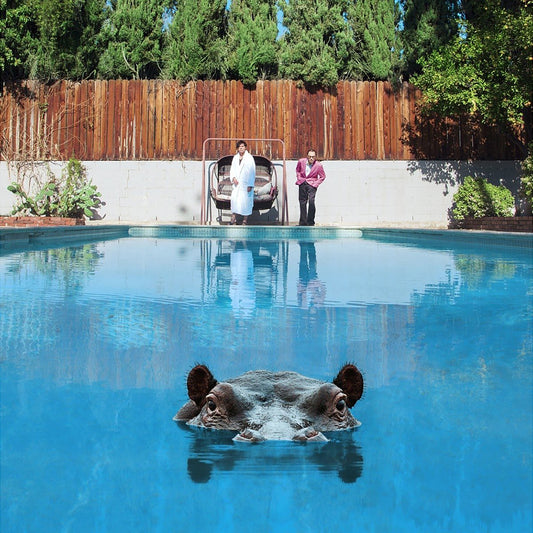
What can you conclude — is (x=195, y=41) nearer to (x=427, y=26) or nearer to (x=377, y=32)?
(x=377, y=32)

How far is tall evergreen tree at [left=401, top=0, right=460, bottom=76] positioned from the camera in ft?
52.3

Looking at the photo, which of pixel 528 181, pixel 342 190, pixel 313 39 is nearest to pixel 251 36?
pixel 313 39

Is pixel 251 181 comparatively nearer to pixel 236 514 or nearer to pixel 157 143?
pixel 157 143

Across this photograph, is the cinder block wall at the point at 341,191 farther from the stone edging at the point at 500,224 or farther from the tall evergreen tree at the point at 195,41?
the tall evergreen tree at the point at 195,41

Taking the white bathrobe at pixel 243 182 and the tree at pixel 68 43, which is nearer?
the white bathrobe at pixel 243 182

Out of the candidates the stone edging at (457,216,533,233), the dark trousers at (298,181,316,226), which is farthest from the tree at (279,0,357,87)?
the stone edging at (457,216,533,233)

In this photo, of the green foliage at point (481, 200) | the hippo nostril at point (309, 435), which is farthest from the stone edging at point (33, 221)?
the hippo nostril at point (309, 435)

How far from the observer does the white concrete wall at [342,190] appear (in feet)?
54.8

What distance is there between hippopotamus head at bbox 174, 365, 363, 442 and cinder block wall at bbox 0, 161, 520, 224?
570 inches

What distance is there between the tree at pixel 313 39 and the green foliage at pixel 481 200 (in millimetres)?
3633

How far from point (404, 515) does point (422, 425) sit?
2.20 ft

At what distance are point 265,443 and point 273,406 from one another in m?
0.18

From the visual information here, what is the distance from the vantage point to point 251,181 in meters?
14.5

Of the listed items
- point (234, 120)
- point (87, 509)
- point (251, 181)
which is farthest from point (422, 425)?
point (234, 120)
